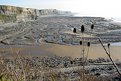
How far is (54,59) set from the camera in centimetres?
2466

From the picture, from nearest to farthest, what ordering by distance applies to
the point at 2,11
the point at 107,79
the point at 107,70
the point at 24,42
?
the point at 107,79 → the point at 107,70 → the point at 24,42 → the point at 2,11

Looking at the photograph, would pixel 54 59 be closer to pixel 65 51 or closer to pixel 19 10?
pixel 65 51

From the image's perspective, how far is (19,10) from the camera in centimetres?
9388

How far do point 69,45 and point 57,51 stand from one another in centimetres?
400

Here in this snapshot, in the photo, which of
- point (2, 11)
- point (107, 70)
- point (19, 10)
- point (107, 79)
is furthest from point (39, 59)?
point (19, 10)

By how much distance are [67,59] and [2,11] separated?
211 ft

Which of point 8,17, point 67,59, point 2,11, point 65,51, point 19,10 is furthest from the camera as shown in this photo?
point 19,10

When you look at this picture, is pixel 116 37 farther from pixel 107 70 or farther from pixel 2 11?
pixel 2 11

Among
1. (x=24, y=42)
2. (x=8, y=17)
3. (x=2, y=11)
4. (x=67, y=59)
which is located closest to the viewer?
(x=67, y=59)

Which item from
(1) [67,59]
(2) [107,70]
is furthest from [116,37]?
(2) [107,70]

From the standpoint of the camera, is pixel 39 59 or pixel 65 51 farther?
pixel 65 51

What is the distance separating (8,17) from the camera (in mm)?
77812

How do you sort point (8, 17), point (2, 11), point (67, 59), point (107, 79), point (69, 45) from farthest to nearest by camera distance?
point (2, 11) → point (8, 17) → point (69, 45) → point (67, 59) → point (107, 79)

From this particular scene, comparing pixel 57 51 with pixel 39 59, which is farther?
pixel 57 51
